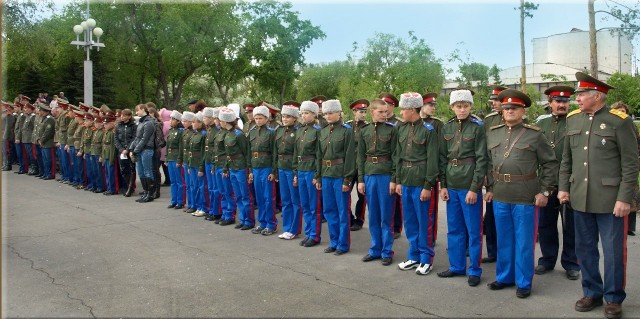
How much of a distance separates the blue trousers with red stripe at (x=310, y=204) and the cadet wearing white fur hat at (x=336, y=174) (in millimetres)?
292

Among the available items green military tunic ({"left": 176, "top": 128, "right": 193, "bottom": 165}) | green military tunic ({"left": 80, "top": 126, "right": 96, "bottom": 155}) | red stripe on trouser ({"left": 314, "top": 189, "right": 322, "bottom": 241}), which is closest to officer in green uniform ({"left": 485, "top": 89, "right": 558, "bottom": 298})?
red stripe on trouser ({"left": 314, "top": 189, "right": 322, "bottom": 241})

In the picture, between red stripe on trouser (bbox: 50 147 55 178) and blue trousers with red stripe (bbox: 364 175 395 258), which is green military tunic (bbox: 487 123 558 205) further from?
red stripe on trouser (bbox: 50 147 55 178)

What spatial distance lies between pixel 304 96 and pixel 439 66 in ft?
84.9

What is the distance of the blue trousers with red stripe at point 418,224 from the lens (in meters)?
6.41

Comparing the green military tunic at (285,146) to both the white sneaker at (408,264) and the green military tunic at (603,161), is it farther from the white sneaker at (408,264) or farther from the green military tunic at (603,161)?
the green military tunic at (603,161)

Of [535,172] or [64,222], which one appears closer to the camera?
[535,172]

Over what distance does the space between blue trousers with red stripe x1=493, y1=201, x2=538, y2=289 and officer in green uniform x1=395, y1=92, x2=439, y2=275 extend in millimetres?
889

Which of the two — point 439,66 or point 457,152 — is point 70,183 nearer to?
point 457,152

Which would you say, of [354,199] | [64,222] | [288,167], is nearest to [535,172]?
[288,167]

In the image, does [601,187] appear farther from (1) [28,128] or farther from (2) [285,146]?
(1) [28,128]

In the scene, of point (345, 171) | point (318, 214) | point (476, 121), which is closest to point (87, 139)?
point (318, 214)

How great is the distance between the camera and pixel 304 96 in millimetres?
67750

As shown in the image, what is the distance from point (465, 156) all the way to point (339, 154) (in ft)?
6.30

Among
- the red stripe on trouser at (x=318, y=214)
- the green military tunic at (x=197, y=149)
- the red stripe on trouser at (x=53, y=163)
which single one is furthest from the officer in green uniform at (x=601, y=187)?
the red stripe on trouser at (x=53, y=163)
